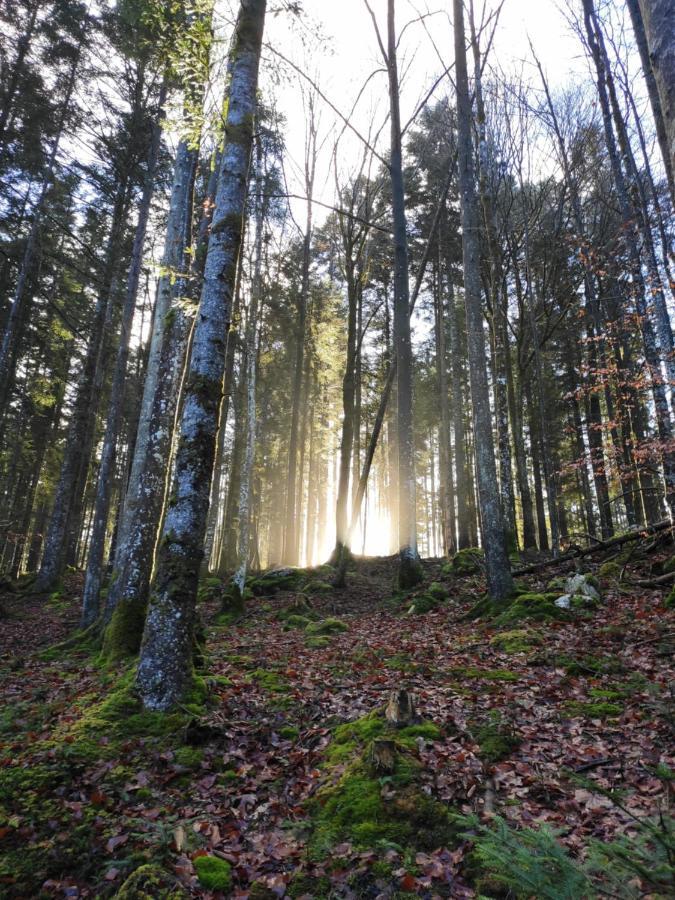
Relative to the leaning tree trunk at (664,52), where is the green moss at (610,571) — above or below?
below

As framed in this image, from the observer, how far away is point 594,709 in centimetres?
461

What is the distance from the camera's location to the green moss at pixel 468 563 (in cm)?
1327

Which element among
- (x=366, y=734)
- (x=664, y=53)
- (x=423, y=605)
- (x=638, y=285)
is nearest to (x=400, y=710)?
(x=366, y=734)

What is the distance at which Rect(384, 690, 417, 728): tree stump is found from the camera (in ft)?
14.6

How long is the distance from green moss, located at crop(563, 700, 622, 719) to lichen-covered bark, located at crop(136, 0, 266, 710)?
398 centimetres

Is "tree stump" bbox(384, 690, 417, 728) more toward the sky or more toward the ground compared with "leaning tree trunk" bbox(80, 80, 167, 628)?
more toward the ground

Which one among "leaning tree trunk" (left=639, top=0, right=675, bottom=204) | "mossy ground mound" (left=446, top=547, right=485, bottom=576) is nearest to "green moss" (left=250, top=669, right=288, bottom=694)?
"leaning tree trunk" (left=639, top=0, right=675, bottom=204)

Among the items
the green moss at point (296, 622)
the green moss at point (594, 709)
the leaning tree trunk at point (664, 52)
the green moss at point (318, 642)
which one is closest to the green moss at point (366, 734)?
the green moss at point (594, 709)

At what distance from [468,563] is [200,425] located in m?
10.6

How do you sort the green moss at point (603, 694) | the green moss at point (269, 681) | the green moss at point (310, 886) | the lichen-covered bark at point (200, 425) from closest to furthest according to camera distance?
the green moss at point (310, 886) < the green moss at point (603, 694) < the lichen-covered bark at point (200, 425) < the green moss at point (269, 681)

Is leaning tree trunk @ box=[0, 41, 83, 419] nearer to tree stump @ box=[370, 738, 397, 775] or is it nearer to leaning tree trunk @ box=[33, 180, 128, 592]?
leaning tree trunk @ box=[33, 180, 128, 592]

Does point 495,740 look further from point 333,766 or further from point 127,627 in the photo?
point 127,627

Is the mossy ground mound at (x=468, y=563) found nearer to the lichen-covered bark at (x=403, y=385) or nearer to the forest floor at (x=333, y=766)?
the lichen-covered bark at (x=403, y=385)

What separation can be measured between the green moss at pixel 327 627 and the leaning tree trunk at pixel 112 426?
5.12 meters
